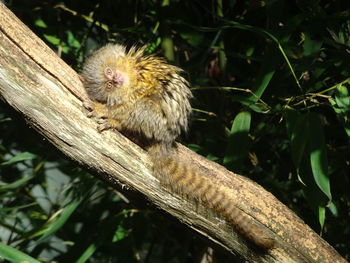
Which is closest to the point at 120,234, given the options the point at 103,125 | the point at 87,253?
the point at 87,253

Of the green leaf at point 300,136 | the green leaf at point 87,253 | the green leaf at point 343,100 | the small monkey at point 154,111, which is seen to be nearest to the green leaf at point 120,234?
the green leaf at point 87,253

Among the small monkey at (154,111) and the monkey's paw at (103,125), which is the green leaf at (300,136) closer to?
the small monkey at (154,111)

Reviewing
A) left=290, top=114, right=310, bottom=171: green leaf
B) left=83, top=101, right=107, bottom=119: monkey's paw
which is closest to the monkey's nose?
left=83, top=101, right=107, bottom=119: monkey's paw

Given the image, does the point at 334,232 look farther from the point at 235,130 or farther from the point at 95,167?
the point at 95,167

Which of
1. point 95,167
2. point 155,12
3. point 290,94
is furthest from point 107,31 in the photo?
point 95,167

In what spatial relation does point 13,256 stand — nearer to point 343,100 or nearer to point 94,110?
point 94,110

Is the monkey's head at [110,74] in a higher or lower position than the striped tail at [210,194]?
higher
